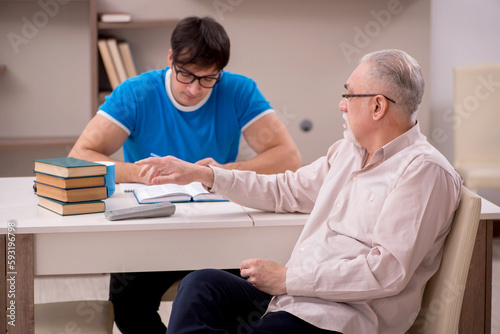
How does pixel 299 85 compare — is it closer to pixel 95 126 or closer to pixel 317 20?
pixel 317 20

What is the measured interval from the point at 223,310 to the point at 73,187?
56 centimetres

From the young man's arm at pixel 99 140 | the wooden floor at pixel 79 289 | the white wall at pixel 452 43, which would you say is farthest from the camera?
the white wall at pixel 452 43

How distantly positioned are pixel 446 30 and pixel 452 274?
9.33 ft

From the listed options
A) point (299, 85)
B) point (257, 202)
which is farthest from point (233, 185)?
point (299, 85)

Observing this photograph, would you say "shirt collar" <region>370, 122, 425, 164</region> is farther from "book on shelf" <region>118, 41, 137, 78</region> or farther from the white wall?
the white wall

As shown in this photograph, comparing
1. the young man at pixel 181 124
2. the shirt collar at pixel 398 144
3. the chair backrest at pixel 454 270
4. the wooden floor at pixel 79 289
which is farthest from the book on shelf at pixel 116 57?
the chair backrest at pixel 454 270

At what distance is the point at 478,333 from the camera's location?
1717 mm

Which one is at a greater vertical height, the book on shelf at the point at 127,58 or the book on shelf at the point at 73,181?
the book on shelf at the point at 127,58

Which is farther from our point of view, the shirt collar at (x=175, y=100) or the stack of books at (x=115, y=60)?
the stack of books at (x=115, y=60)

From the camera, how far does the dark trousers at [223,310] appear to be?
1410 millimetres

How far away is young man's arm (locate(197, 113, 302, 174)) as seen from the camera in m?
2.38

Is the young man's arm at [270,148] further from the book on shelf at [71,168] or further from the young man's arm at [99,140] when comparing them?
the book on shelf at [71,168]

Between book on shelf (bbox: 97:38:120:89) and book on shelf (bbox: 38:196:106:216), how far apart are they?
173 cm

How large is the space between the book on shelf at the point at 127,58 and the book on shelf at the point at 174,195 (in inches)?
63.4
